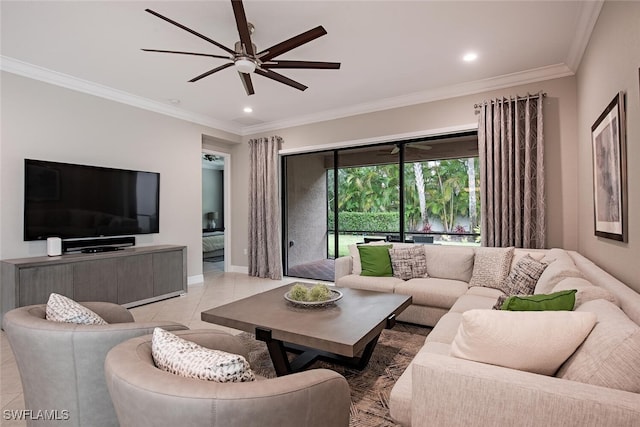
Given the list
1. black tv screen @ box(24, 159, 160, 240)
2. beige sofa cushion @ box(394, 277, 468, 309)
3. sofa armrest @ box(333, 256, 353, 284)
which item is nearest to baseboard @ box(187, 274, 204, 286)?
black tv screen @ box(24, 159, 160, 240)

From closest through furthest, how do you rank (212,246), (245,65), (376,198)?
(245,65) < (376,198) < (212,246)

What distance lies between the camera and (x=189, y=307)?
4.13 meters

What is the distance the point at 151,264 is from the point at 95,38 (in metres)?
2.66

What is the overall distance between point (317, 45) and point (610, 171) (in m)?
2.65

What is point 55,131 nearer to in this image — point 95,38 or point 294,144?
point 95,38

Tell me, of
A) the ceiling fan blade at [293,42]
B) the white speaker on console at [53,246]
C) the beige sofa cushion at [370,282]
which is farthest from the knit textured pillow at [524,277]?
the white speaker on console at [53,246]

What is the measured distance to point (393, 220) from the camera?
4.99 metres

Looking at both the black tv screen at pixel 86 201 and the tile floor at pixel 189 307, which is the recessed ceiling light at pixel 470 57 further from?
the black tv screen at pixel 86 201

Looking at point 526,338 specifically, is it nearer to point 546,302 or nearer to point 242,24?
point 546,302

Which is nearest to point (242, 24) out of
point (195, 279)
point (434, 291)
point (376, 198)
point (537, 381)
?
point (537, 381)

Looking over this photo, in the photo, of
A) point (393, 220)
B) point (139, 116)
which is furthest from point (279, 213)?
point (139, 116)

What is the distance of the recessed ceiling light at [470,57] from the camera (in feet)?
11.2

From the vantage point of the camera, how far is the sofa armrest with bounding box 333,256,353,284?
13.1ft

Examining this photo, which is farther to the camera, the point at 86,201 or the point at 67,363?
the point at 86,201
